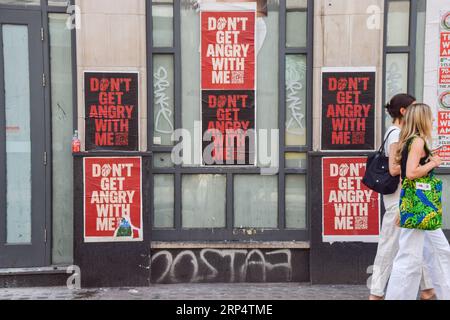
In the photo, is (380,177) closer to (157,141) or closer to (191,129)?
(191,129)

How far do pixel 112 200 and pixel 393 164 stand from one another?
131 inches

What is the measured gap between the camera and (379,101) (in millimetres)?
6367

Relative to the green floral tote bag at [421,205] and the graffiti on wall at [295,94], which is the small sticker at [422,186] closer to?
the green floral tote bag at [421,205]

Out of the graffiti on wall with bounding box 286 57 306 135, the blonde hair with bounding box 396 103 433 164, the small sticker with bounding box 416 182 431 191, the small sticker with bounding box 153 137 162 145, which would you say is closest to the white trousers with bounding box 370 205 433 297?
the small sticker with bounding box 416 182 431 191

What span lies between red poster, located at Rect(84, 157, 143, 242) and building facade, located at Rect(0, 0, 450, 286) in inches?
0.7

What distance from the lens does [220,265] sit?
646cm

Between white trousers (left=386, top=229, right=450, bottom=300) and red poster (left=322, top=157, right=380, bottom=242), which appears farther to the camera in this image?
red poster (left=322, top=157, right=380, bottom=242)

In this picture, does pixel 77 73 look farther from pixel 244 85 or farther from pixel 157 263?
Answer: pixel 157 263

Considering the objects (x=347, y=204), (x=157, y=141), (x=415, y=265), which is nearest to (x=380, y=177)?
(x=415, y=265)

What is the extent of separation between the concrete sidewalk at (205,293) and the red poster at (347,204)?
66 centimetres

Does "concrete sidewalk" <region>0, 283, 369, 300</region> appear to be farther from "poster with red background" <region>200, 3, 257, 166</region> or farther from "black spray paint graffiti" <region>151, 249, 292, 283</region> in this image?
"poster with red background" <region>200, 3, 257, 166</region>

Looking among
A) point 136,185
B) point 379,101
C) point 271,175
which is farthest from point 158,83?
point 379,101

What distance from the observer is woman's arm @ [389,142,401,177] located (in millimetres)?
4945
